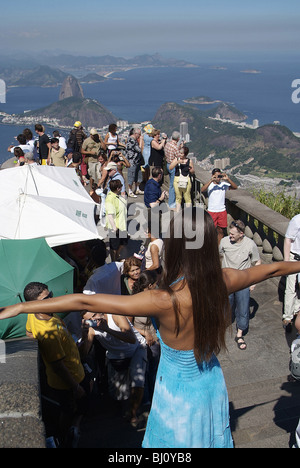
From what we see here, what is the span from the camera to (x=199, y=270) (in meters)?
2.34

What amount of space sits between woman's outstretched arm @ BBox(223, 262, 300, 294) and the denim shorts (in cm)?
944

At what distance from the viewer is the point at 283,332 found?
621 cm

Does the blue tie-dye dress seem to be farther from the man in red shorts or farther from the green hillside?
the green hillside

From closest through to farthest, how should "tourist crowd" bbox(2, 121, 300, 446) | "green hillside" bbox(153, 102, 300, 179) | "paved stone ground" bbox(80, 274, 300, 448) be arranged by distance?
"tourist crowd" bbox(2, 121, 300, 446) → "paved stone ground" bbox(80, 274, 300, 448) → "green hillside" bbox(153, 102, 300, 179)

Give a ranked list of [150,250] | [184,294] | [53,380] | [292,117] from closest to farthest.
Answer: [184,294] < [53,380] < [150,250] < [292,117]

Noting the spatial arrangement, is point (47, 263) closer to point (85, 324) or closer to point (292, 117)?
point (85, 324)

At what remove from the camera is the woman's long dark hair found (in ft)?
7.57

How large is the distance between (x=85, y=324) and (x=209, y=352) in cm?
253

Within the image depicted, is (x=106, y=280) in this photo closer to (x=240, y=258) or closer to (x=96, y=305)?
(x=240, y=258)

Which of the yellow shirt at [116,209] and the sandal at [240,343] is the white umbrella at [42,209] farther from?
the sandal at [240,343]

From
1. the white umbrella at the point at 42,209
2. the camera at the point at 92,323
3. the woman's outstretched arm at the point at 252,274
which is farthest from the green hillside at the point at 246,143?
the woman's outstretched arm at the point at 252,274

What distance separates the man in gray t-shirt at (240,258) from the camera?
5.93m

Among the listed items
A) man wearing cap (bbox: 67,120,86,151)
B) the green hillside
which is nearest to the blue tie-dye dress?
man wearing cap (bbox: 67,120,86,151)

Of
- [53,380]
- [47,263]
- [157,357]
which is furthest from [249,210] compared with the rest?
[53,380]
